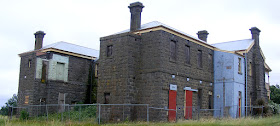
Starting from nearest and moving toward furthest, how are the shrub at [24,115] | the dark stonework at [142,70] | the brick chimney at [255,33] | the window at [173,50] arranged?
the dark stonework at [142,70], the window at [173,50], the shrub at [24,115], the brick chimney at [255,33]

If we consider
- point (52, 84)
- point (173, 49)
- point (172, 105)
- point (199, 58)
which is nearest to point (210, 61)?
point (199, 58)

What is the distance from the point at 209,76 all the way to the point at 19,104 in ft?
61.0

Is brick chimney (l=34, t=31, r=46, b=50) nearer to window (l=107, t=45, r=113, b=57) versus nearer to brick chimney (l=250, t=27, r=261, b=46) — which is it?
window (l=107, t=45, r=113, b=57)

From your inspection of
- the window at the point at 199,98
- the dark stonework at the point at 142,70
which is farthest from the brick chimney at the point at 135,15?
the window at the point at 199,98

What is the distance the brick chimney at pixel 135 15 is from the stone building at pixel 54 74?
9.41 meters

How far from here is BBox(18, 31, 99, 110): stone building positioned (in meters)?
29.2

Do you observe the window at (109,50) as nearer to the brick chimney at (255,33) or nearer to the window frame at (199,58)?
the window frame at (199,58)

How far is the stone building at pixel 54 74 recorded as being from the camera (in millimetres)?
29234

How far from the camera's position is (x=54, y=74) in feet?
98.1

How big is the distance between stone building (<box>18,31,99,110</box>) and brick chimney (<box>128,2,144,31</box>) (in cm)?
941

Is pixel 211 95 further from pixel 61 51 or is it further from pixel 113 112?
pixel 61 51

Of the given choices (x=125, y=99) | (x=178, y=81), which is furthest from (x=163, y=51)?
(x=125, y=99)

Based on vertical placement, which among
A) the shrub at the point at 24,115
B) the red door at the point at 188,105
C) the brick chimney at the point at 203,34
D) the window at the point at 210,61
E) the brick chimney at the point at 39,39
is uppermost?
the brick chimney at the point at 203,34

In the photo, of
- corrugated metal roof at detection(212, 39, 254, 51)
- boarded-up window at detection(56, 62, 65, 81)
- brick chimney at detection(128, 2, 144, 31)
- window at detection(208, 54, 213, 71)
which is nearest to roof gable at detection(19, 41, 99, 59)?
boarded-up window at detection(56, 62, 65, 81)
